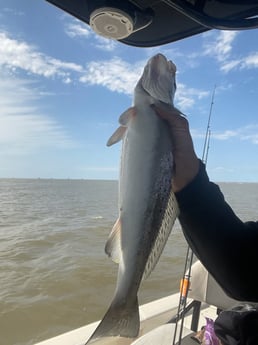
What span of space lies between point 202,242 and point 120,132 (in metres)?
0.48

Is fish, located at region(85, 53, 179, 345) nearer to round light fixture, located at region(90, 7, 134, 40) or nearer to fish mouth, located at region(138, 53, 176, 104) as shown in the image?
fish mouth, located at region(138, 53, 176, 104)

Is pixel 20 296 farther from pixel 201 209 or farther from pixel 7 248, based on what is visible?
pixel 201 209

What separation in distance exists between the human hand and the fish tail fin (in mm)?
438

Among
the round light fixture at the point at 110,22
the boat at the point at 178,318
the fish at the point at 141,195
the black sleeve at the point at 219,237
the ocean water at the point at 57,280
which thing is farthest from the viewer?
the ocean water at the point at 57,280

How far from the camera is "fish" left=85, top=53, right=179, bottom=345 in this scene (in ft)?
3.78

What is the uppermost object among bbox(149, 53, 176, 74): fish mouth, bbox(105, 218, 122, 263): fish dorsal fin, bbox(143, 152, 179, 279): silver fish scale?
bbox(149, 53, 176, 74): fish mouth

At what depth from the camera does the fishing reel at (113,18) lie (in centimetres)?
155

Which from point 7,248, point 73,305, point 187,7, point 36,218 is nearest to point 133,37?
point 187,7

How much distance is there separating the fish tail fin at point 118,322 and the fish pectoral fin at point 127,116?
1.99 ft

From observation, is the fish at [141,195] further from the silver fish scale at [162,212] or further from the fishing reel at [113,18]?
the fishing reel at [113,18]

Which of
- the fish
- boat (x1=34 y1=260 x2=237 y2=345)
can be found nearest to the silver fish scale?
the fish

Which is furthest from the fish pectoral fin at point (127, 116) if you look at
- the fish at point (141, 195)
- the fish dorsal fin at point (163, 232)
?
the fish dorsal fin at point (163, 232)

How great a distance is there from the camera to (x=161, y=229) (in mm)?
1232

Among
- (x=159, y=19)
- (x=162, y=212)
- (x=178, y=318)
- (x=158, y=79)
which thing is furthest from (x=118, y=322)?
(x=178, y=318)
